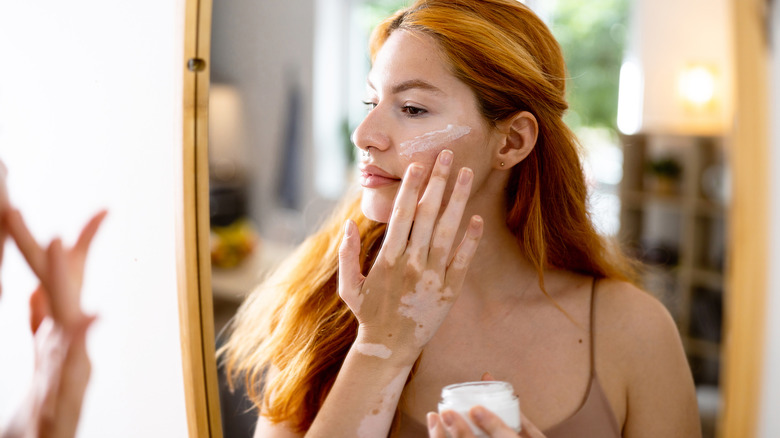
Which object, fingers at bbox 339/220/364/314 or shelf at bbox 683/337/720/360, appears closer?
fingers at bbox 339/220/364/314

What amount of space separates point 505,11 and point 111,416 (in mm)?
479

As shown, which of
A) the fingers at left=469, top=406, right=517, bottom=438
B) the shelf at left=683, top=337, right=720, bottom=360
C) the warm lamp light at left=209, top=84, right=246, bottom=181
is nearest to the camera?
the fingers at left=469, top=406, right=517, bottom=438

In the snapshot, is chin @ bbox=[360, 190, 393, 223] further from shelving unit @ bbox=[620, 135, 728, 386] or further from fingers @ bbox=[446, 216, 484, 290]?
shelving unit @ bbox=[620, 135, 728, 386]

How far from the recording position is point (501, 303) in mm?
566

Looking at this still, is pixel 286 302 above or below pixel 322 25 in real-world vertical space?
below

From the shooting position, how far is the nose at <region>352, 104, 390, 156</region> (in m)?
0.49

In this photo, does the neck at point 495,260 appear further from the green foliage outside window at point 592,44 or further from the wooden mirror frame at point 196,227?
the green foliage outside window at point 592,44

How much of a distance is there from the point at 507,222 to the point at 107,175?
36 cm

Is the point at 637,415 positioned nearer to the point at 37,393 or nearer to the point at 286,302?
the point at 286,302

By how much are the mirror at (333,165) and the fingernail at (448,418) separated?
9.0 inches

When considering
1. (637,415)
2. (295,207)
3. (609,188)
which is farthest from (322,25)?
(637,415)

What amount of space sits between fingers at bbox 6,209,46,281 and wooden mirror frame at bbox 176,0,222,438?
124mm

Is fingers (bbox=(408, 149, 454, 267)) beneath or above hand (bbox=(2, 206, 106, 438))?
above

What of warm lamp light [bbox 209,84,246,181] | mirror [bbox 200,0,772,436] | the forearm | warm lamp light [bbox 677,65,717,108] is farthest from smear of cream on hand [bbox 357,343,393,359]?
warm lamp light [bbox 209,84,246,181]
